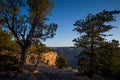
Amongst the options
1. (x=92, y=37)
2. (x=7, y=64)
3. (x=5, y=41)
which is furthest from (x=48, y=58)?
(x=92, y=37)

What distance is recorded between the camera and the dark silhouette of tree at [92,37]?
85.5 ft

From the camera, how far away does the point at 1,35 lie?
3975 cm

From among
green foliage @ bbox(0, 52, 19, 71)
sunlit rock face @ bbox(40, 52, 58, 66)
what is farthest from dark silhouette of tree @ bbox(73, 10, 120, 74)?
sunlit rock face @ bbox(40, 52, 58, 66)

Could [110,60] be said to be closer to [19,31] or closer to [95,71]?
[95,71]

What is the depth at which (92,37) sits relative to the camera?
2633 cm

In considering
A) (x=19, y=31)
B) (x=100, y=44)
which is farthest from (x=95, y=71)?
(x=19, y=31)

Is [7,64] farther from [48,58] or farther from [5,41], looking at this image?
[48,58]

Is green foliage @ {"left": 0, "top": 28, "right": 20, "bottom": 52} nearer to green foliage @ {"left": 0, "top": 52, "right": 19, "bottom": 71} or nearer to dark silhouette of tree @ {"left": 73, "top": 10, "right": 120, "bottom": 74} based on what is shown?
green foliage @ {"left": 0, "top": 52, "right": 19, "bottom": 71}

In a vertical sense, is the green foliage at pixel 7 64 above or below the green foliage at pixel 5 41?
below

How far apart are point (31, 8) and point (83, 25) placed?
8.58 m

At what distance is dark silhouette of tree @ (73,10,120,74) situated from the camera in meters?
26.0

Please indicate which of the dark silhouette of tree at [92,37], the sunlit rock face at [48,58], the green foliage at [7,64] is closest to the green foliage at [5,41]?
the green foliage at [7,64]

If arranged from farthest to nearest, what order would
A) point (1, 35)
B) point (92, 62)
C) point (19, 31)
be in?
point (1, 35) < point (19, 31) < point (92, 62)

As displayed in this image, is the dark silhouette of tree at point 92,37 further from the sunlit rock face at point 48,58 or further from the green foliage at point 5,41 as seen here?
the sunlit rock face at point 48,58
